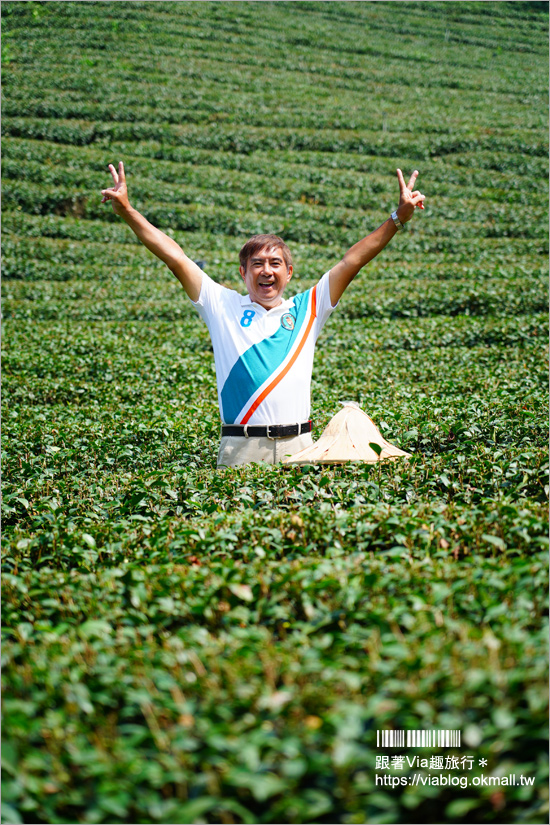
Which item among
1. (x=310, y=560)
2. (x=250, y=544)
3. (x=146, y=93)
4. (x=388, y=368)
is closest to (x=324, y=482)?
(x=250, y=544)

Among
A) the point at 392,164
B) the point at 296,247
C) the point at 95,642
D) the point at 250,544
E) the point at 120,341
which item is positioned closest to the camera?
the point at 95,642

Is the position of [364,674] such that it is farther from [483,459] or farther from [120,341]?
[120,341]

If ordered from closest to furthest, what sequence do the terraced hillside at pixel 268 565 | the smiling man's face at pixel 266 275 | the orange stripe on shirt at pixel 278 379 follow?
the terraced hillside at pixel 268 565
the orange stripe on shirt at pixel 278 379
the smiling man's face at pixel 266 275

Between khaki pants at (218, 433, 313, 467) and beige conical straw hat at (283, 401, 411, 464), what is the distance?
0.12 metres

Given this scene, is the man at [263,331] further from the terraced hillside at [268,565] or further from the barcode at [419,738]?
the barcode at [419,738]

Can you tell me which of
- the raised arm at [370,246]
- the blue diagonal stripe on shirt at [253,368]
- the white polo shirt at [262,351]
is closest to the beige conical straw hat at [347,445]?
the white polo shirt at [262,351]

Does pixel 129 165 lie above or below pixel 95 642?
above

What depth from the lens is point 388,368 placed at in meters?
9.09

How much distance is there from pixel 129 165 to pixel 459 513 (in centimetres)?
2300

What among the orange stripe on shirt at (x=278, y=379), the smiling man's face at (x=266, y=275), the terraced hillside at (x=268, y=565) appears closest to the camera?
the terraced hillside at (x=268, y=565)

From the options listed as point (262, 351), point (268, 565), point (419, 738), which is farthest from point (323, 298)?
point (419, 738)

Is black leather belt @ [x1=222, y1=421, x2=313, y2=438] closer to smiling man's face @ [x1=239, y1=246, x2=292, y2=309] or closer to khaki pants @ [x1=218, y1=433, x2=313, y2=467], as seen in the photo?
khaki pants @ [x1=218, y1=433, x2=313, y2=467]

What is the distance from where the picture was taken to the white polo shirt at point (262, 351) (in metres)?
3.96

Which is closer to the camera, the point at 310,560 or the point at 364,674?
the point at 364,674
